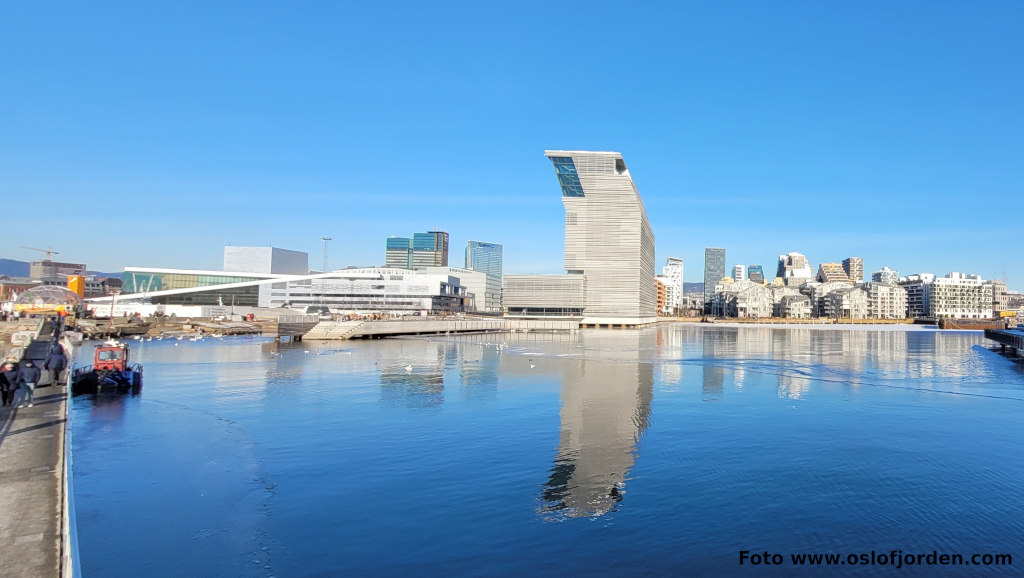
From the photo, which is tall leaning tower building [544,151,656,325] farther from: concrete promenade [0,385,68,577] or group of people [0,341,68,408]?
concrete promenade [0,385,68,577]

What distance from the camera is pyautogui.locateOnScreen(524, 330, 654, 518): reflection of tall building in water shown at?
20172mm

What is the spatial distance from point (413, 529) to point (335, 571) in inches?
117

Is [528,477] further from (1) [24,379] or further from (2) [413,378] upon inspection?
(2) [413,378]

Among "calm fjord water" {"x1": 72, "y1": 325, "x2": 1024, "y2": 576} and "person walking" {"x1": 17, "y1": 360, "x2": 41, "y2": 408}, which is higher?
"person walking" {"x1": 17, "y1": 360, "x2": 41, "y2": 408}

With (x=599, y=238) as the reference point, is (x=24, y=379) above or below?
below

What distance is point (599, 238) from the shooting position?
197500mm

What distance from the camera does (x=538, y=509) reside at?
19016 millimetres

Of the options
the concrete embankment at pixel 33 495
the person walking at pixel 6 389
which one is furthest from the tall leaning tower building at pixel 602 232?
the concrete embankment at pixel 33 495

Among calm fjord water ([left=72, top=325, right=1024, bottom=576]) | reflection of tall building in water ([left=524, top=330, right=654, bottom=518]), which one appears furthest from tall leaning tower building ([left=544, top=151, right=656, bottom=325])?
calm fjord water ([left=72, top=325, right=1024, bottom=576])

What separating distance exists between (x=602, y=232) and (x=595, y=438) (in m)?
171

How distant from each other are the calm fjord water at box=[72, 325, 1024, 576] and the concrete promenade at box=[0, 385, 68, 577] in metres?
1.60

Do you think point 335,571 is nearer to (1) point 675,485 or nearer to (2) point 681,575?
(2) point 681,575

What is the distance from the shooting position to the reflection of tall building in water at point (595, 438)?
20.2 metres

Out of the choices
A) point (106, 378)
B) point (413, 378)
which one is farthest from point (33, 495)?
point (413, 378)
